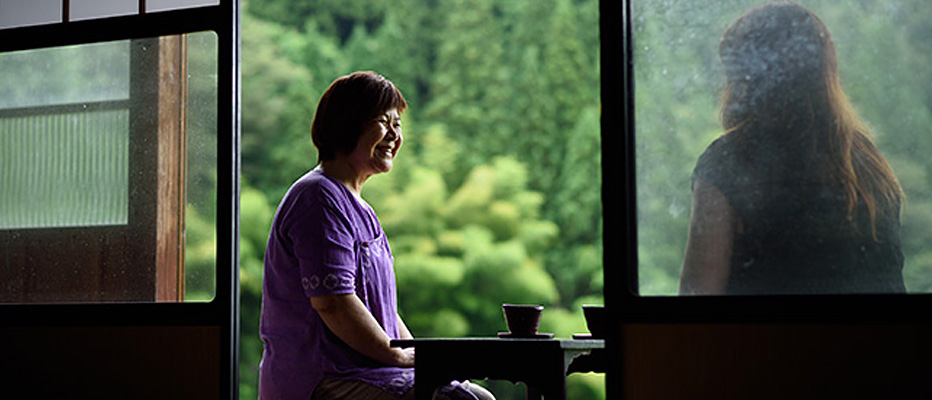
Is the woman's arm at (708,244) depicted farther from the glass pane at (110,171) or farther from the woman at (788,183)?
the glass pane at (110,171)

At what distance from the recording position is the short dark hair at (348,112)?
285 centimetres

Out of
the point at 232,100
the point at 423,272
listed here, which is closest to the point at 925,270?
the point at 232,100

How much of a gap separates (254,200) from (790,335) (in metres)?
12.3

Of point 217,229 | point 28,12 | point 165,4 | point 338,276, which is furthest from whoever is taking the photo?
point 28,12

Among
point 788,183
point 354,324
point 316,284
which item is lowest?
point 354,324

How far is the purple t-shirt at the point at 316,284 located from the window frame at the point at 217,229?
0.41 meters

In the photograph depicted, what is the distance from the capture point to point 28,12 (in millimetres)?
3738

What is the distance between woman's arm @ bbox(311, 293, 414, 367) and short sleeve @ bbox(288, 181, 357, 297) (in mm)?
24

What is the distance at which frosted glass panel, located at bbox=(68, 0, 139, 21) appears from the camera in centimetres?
359

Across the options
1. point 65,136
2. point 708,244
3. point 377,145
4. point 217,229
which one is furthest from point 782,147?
point 65,136

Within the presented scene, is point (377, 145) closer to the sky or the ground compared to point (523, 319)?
closer to the sky

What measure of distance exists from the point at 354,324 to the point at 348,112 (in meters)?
0.61

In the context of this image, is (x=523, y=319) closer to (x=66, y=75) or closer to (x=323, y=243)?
(x=323, y=243)

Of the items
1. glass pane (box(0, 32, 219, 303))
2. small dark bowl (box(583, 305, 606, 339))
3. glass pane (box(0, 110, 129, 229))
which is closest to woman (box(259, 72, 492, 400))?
small dark bowl (box(583, 305, 606, 339))
